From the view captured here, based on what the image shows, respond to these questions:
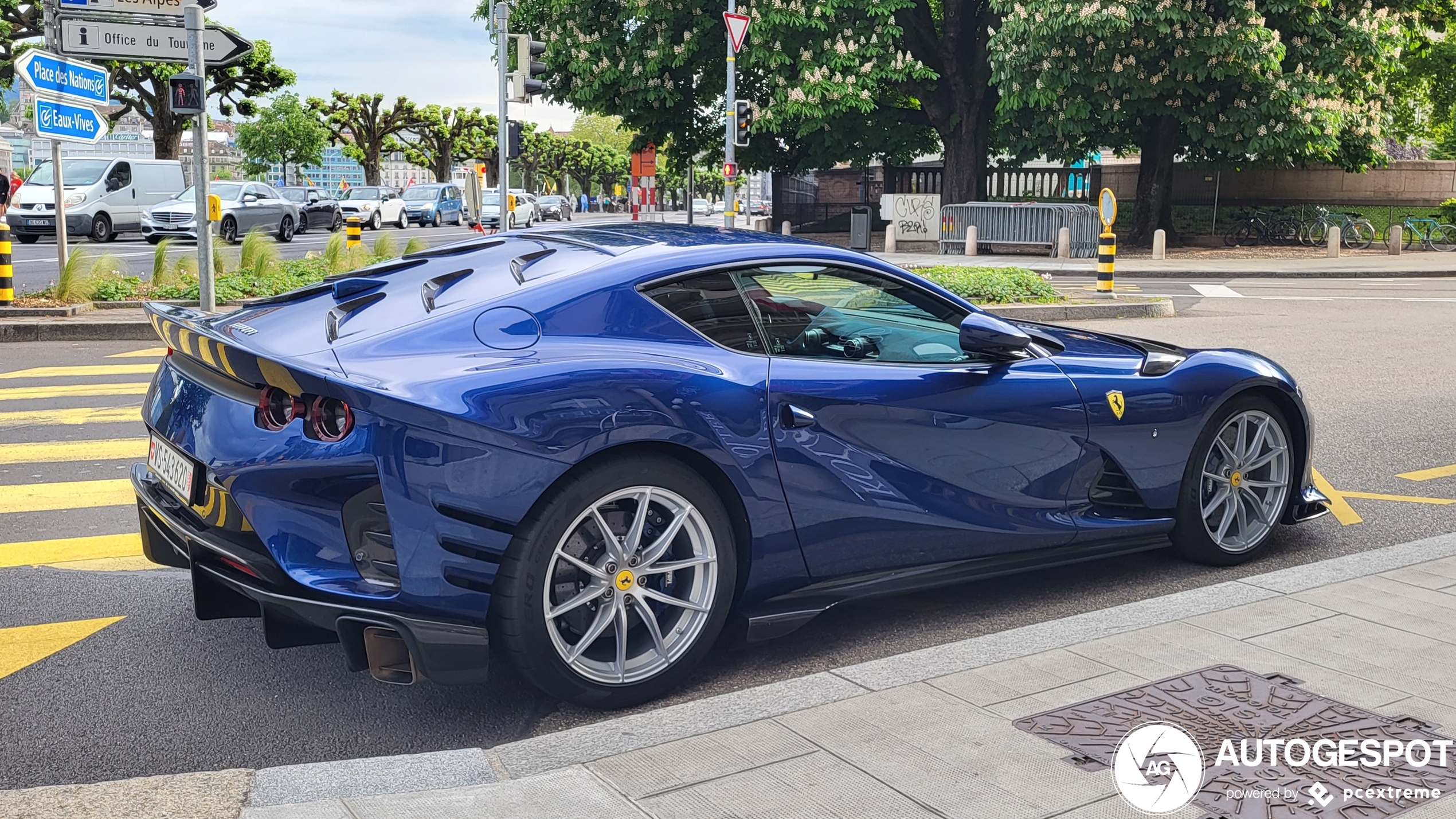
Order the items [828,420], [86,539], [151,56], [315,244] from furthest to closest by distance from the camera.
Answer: [315,244]
[151,56]
[86,539]
[828,420]

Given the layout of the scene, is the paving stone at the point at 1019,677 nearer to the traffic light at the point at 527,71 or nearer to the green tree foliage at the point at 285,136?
the traffic light at the point at 527,71

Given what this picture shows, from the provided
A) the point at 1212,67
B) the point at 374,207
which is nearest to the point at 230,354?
the point at 1212,67

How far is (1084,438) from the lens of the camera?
4629 millimetres

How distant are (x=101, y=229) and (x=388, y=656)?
1256 inches

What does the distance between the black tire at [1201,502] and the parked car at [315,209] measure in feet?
124

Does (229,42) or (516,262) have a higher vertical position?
(229,42)

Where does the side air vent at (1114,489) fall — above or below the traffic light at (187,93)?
below

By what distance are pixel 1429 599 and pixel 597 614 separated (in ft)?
9.21

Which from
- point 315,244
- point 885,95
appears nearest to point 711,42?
point 885,95

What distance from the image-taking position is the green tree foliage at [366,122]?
7644 centimetres

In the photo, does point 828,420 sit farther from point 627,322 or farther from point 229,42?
point 229,42

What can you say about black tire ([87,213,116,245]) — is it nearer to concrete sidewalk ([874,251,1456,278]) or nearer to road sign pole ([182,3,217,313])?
concrete sidewalk ([874,251,1456,278])

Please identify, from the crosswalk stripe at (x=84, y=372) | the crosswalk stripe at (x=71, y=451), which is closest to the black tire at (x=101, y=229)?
the crosswalk stripe at (x=84, y=372)

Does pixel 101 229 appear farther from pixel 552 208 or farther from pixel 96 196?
pixel 552 208
